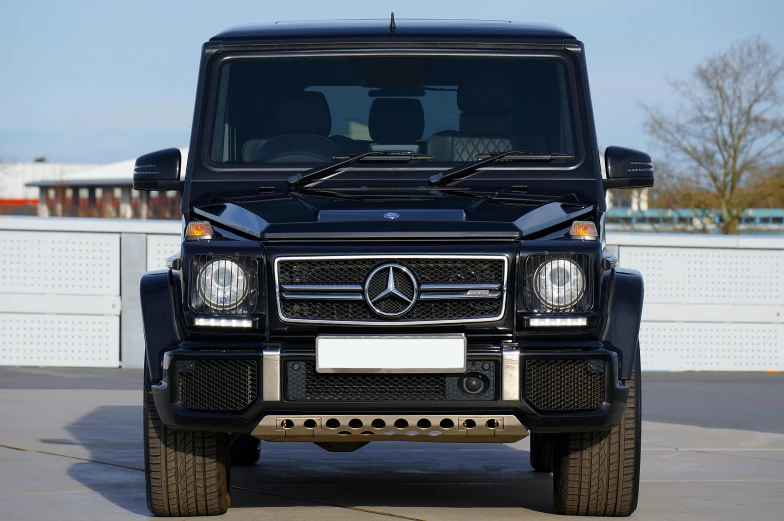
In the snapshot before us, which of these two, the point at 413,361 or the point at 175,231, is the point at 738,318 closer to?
the point at 175,231

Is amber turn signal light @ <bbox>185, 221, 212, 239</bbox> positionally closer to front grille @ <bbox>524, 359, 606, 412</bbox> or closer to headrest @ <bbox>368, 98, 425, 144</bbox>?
headrest @ <bbox>368, 98, 425, 144</bbox>

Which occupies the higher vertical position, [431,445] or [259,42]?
[259,42]

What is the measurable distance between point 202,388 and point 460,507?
1.64 m

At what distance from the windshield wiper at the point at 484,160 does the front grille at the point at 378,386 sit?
999 millimetres

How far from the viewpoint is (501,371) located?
5000 mm

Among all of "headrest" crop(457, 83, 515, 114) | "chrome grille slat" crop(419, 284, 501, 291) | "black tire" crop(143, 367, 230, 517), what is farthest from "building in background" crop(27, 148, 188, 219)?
"chrome grille slat" crop(419, 284, 501, 291)

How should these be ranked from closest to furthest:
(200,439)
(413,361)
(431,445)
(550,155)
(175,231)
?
(413,361) → (200,439) → (550,155) → (431,445) → (175,231)

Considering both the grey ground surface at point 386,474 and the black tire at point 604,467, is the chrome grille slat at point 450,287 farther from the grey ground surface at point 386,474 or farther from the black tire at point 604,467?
the grey ground surface at point 386,474

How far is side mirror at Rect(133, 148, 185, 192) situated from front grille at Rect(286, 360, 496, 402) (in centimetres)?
128

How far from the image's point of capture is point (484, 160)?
5.75m

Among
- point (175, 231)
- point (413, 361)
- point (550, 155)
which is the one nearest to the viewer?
point (413, 361)

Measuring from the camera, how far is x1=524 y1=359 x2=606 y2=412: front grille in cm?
502

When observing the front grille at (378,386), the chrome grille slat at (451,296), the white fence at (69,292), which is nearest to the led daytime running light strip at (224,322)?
the front grille at (378,386)

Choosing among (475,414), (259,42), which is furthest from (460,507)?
(259,42)
